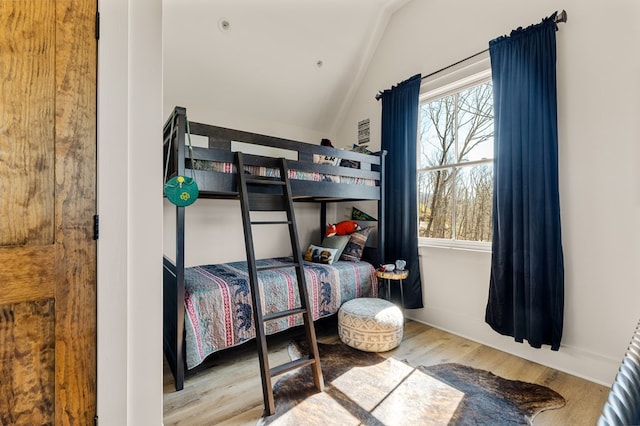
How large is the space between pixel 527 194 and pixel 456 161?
826 millimetres

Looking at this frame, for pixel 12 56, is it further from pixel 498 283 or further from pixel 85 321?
pixel 498 283

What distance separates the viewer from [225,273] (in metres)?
2.64

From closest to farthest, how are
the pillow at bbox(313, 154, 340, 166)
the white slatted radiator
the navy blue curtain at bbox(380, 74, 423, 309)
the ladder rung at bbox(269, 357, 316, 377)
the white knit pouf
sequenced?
the white slatted radiator, the ladder rung at bbox(269, 357, 316, 377), the white knit pouf, the pillow at bbox(313, 154, 340, 166), the navy blue curtain at bbox(380, 74, 423, 309)

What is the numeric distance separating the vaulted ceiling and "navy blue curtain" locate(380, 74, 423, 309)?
0.79 meters

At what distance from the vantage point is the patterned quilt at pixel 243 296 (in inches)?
80.3

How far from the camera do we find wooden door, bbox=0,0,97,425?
1.01 metres

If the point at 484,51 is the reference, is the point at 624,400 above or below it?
below

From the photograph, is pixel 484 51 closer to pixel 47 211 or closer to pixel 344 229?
pixel 344 229

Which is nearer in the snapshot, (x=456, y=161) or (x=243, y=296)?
(x=243, y=296)

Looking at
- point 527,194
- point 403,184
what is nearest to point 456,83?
point 403,184

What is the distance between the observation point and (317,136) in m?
4.10

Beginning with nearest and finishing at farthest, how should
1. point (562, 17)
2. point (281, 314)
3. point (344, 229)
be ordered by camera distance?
1. point (281, 314)
2. point (562, 17)
3. point (344, 229)

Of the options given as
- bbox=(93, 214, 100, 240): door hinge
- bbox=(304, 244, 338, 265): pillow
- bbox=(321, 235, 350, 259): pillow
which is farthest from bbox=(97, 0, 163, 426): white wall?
bbox=(321, 235, 350, 259): pillow

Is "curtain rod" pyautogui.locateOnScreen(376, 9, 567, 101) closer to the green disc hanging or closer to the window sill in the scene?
the window sill
